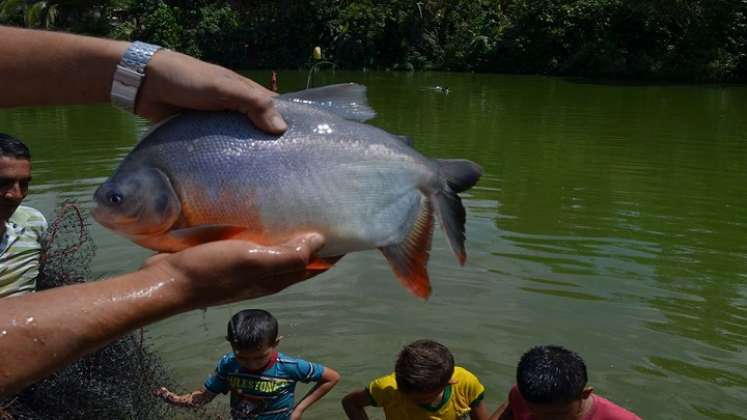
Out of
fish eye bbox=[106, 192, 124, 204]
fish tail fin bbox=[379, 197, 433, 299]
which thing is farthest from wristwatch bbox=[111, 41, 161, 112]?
fish tail fin bbox=[379, 197, 433, 299]

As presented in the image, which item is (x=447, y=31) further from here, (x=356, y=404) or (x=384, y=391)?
(x=384, y=391)

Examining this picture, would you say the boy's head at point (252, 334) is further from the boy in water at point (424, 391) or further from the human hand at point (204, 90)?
the human hand at point (204, 90)

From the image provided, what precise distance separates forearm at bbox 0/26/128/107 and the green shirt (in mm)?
2033

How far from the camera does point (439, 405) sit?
4.11m

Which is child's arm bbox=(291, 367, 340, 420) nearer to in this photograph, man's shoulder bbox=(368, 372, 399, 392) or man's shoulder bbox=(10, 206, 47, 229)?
man's shoulder bbox=(368, 372, 399, 392)

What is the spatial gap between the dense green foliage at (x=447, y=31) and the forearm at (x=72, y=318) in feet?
112

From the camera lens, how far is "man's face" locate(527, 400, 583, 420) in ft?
11.5

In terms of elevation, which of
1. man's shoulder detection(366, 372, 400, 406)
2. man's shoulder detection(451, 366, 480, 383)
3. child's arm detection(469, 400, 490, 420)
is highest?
man's shoulder detection(451, 366, 480, 383)

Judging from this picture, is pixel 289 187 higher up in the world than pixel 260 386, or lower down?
higher up

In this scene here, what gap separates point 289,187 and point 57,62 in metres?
0.83

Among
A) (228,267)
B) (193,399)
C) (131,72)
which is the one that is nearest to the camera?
(228,267)

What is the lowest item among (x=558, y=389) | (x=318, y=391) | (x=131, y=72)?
(x=318, y=391)

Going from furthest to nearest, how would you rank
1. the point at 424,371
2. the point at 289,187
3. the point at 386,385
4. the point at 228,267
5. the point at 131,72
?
the point at 386,385 → the point at 424,371 → the point at 131,72 → the point at 289,187 → the point at 228,267

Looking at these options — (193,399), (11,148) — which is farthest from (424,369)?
(11,148)
